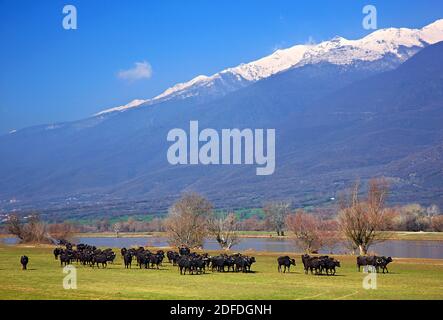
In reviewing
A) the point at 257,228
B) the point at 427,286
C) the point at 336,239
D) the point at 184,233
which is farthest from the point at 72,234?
the point at 427,286

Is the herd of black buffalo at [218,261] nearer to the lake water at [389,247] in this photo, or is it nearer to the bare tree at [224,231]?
the lake water at [389,247]

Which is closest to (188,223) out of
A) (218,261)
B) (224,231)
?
(224,231)

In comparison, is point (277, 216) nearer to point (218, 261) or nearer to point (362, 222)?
point (362, 222)

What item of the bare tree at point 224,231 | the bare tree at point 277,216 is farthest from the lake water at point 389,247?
the bare tree at point 277,216

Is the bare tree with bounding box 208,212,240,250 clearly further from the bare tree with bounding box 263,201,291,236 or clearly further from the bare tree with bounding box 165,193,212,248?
the bare tree with bounding box 263,201,291,236

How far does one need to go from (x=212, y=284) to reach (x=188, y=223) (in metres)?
48.5

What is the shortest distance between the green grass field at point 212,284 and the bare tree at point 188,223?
33320 mm

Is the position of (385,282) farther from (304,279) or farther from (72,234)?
(72,234)

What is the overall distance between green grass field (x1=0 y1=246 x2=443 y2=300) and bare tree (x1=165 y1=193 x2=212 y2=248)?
33320 mm

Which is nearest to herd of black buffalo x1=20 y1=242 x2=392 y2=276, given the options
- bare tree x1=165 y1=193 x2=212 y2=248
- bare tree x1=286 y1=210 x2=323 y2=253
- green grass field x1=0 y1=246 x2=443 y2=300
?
green grass field x1=0 y1=246 x2=443 y2=300
